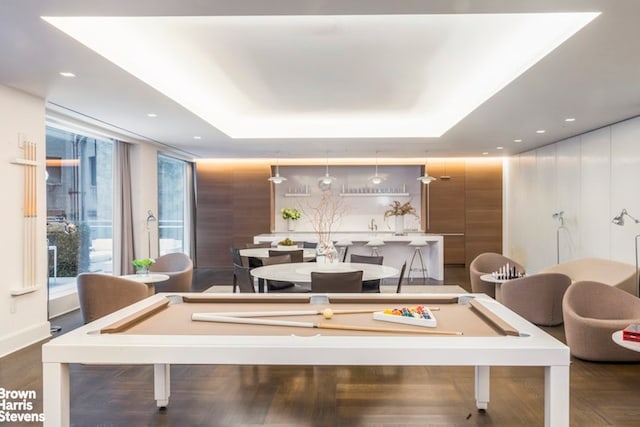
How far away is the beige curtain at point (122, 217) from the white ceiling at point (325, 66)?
73cm

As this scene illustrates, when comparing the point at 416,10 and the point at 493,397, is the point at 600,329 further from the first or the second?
the point at 416,10

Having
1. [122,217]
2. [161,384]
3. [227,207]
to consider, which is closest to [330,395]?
[161,384]

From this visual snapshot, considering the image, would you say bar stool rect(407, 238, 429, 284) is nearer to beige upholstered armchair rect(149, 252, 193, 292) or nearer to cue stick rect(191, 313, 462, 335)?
beige upholstered armchair rect(149, 252, 193, 292)

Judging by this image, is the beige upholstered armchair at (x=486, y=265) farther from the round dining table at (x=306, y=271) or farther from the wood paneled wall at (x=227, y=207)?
the wood paneled wall at (x=227, y=207)

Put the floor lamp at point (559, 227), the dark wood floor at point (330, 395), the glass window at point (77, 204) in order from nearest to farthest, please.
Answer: the dark wood floor at point (330, 395) < the glass window at point (77, 204) < the floor lamp at point (559, 227)

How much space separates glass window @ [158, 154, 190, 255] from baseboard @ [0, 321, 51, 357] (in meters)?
3.87

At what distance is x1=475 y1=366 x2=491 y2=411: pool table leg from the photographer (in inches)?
116

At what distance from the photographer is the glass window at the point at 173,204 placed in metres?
8.89

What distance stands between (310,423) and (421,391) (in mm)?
1002

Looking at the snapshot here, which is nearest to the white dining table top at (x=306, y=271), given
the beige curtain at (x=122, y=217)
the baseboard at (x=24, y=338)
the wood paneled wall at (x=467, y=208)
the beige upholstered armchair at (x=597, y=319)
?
the beige upholstered armchair at (x=597, y=319)

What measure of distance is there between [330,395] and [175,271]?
3.81m

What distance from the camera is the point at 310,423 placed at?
9.20ft

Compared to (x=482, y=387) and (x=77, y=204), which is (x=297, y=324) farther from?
(x=77, y=204)

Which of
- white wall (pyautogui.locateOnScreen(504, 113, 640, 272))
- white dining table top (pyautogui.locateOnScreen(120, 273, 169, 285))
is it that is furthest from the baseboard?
white wall (pyautogui.locateOnScreen(504, 113, 640, 272))
